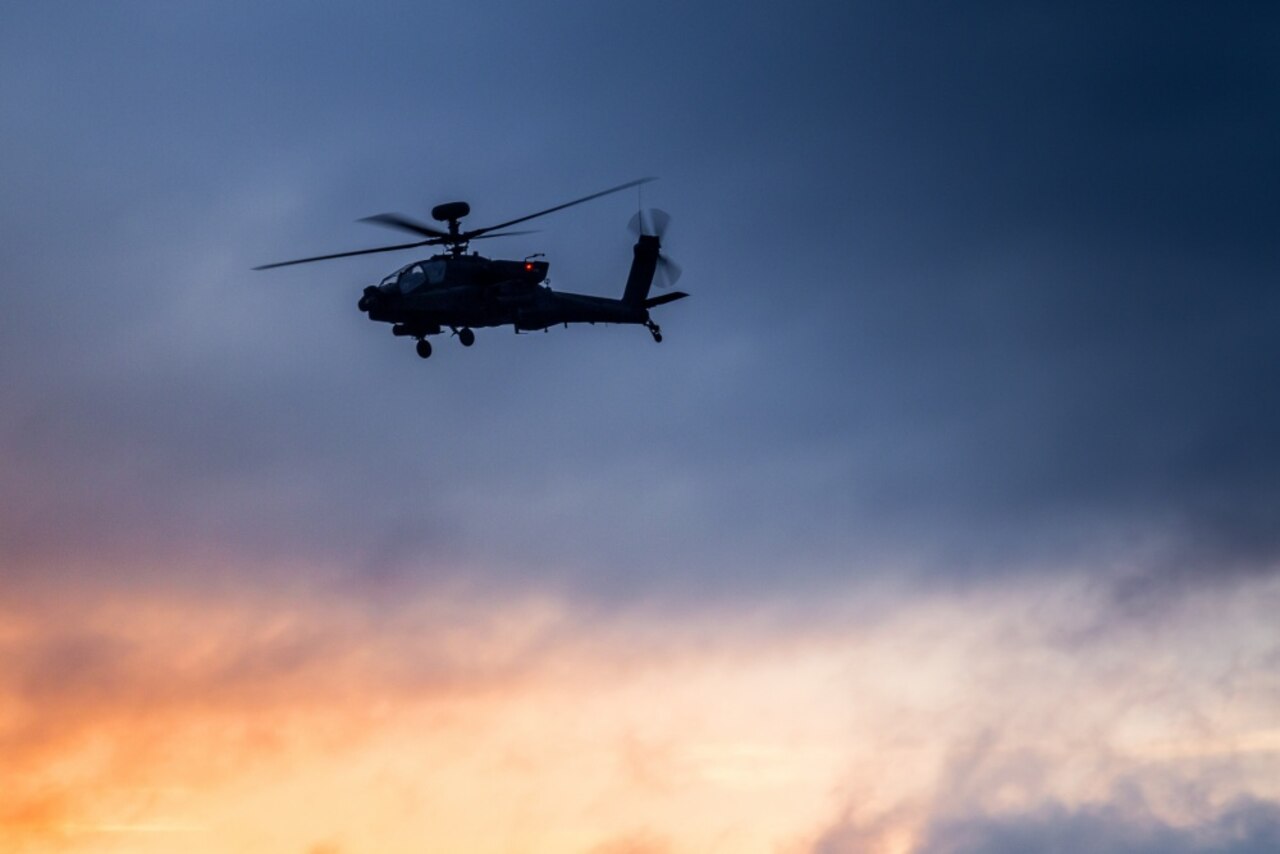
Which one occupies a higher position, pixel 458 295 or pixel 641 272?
pixel 641 272

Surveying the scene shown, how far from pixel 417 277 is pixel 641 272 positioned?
1993cm

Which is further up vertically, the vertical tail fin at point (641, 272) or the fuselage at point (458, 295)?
the vertical tail fin at point (641, 272)

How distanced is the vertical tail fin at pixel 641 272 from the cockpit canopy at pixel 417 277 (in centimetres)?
1631

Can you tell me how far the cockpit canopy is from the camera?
10350 centimetres

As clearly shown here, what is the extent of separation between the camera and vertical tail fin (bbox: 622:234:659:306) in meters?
118

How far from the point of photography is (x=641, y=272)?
11869cm

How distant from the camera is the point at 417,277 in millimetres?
103625

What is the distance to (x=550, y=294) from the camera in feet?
352

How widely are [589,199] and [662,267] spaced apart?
26.8 m

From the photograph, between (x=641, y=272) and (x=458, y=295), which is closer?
(x=458, y=295)

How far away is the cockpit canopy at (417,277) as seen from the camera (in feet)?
340

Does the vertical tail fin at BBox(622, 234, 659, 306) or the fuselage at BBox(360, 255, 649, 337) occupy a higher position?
the vertical tail fin at BBox(622, 234, 659, 306)

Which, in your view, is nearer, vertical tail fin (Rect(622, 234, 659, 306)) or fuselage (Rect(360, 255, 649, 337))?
fuselage (Rect(360, 255, 649, 337))

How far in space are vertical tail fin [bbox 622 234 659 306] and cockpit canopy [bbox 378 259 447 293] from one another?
642 inches
